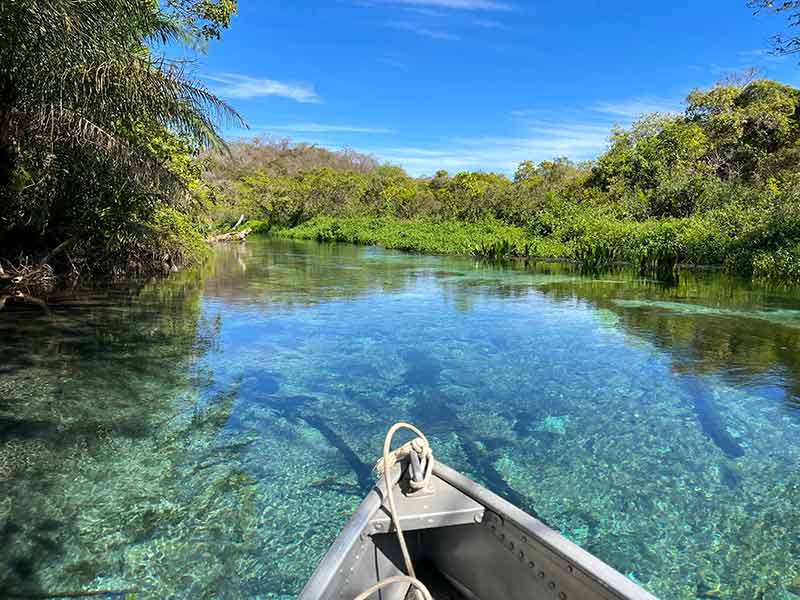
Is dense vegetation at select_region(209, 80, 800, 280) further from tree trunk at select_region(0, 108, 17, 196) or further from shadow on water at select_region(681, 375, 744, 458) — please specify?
shadow on water at select_region(681, 375, 744, 458)

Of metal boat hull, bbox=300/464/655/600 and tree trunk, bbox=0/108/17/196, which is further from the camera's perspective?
tree trunk, bbox=0/108/17/196

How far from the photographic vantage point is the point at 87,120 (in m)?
7.68

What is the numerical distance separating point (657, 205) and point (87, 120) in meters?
25.4

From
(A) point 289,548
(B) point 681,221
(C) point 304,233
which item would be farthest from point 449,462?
(C) point 304,233

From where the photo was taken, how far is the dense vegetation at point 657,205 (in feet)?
61.2

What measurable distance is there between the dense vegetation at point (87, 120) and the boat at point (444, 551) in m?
6.75

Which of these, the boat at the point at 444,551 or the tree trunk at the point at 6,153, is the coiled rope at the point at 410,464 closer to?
the boat at the point at 444,551

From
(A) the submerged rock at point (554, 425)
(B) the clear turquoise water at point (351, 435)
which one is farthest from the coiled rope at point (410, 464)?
(A) the submerged rock at point (554, 425)

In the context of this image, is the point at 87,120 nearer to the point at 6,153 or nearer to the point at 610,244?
the point at 6,153

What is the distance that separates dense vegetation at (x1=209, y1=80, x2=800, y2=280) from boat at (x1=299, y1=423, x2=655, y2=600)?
1755 cm

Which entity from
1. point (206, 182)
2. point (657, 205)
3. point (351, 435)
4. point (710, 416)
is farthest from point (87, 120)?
point (657, 205)

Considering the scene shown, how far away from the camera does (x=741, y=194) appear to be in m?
22.1

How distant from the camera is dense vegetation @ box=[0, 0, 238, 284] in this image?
22.4 feet

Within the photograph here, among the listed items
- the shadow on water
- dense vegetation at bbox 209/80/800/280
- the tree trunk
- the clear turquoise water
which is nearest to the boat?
the clear turquoise water
